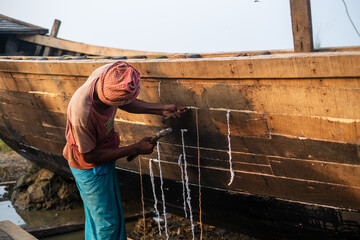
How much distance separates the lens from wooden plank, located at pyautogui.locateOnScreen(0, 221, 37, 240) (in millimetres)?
4160

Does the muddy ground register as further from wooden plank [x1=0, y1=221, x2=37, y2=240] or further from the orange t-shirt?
the orange t-shirt

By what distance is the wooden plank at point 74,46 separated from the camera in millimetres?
7051

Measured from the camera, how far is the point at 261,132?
322 centimetres

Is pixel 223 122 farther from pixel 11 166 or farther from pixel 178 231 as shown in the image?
pixel 11 166

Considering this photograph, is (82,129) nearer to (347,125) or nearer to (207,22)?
(347,125)

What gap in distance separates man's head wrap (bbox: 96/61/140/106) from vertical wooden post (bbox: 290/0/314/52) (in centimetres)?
105

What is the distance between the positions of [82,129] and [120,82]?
1.38ft

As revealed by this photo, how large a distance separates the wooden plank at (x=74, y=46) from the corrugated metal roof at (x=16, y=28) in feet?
0.46

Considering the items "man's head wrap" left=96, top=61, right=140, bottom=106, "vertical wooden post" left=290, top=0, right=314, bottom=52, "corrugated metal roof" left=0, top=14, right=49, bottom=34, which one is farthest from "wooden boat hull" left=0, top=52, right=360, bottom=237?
"corrugated metal roof" left=0, top=14, right=49, bottom=34

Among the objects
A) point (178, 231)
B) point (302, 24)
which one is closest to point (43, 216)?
point (178, 231)

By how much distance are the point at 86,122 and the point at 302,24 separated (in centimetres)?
151

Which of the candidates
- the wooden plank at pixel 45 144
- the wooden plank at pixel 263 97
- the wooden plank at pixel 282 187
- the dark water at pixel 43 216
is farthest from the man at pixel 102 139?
the dark water at pixel 43 216

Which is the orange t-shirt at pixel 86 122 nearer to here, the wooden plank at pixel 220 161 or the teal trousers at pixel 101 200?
the teal trousers at pixel 101 200

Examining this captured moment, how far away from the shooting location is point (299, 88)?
2861 millimetres
